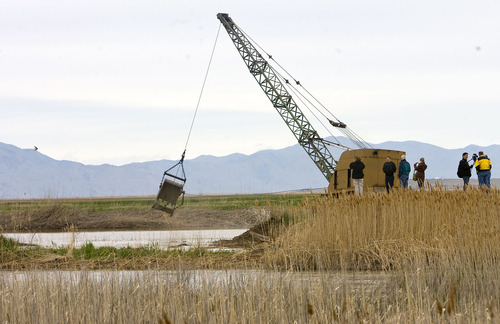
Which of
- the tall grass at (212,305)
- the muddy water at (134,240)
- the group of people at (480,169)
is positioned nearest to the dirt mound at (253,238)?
the muddy water at (134,240)

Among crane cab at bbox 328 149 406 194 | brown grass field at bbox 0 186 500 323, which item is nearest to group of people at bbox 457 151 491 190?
crane cab at bbox 328 149 406 194

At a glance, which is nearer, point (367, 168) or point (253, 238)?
point (253, 238)

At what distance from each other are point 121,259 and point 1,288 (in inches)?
250

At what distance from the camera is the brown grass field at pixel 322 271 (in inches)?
335

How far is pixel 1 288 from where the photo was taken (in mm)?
10258

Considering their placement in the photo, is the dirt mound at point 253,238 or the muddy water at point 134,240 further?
the dirt mound at point 253,238

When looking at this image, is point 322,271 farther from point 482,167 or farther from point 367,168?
point 367,168

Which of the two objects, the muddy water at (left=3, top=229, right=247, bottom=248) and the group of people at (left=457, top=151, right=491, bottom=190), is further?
the group of people at (left=457, top=151, right=491, bottom=190)

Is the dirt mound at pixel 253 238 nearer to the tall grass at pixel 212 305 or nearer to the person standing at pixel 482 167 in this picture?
the person standing at pixel 482 167

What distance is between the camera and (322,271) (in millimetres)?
9406

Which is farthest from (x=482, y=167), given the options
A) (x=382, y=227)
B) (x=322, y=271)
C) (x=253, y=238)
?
(x=322, y=271)

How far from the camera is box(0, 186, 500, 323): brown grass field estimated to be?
335 inches

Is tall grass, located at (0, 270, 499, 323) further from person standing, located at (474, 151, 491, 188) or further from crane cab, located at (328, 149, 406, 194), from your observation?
crane cab, located at (328, 149, 406, 194)

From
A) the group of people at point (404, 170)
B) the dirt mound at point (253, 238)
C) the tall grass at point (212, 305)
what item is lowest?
the tall grass at point (212, 305)
